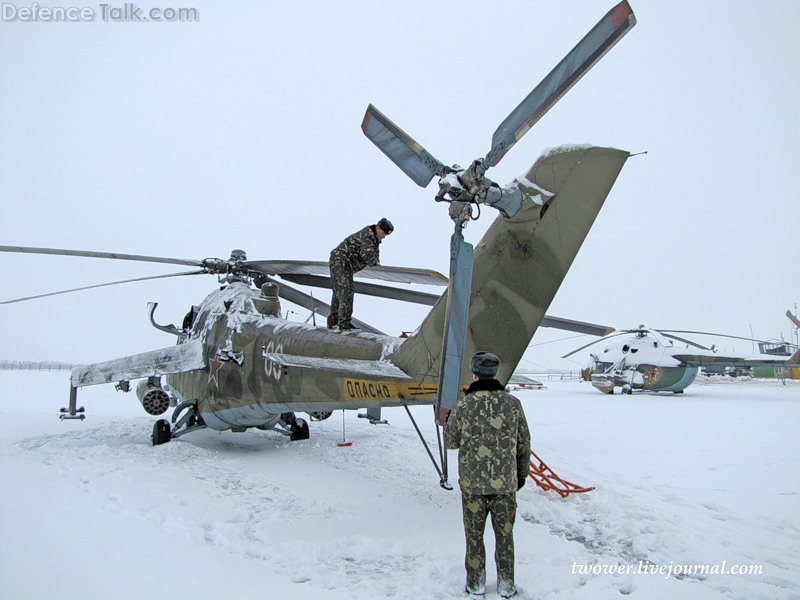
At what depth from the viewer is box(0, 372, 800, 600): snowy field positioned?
3.53m

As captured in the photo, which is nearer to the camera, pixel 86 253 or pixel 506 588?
pixel 506 588

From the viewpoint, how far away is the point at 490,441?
136 inches

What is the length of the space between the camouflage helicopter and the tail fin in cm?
1

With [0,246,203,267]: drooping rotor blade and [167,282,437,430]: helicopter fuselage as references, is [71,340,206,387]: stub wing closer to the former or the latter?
[167,282,437,430]: helicopter fuselage

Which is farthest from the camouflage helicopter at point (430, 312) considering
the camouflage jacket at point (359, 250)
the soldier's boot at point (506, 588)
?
the soldier's boot at point (506, 588)

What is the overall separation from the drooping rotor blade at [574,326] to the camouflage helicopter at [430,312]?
0.03m

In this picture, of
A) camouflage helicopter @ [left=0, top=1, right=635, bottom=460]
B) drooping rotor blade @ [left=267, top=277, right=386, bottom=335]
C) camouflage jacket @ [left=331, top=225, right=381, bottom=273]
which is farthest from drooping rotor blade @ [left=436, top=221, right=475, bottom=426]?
drooping rotor blade @ [left=267, top=277, right=386, bottom=335]

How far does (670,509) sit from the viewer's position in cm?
538

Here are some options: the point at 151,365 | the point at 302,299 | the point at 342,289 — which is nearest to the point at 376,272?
the point at 342,289

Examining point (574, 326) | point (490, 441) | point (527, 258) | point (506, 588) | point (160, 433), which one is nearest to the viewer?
point (506, 588)

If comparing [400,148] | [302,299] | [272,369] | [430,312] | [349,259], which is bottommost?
[272,369]

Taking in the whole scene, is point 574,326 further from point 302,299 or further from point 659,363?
point 659,363

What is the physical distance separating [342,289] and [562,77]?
14.4 ft

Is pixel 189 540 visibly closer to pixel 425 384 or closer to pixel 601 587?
pixel 425 384
